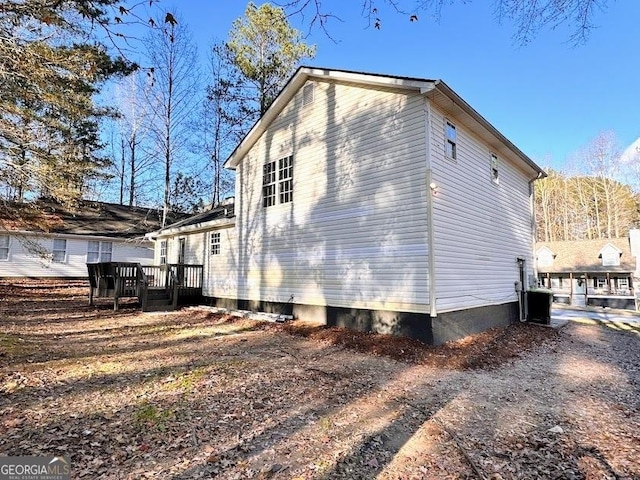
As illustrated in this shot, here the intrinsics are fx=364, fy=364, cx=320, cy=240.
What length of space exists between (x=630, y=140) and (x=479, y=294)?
32.3 m

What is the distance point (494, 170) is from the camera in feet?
37.8

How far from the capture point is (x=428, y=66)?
10617 millimetres

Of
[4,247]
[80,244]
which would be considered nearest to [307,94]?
[80,244]

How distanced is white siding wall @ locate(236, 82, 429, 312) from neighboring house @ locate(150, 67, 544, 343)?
33 mm

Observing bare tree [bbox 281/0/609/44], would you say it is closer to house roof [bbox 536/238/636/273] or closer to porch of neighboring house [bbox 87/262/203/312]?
porch of neighboring house [bbox 87/262/203/312]

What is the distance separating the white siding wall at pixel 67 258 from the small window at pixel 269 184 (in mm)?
12985

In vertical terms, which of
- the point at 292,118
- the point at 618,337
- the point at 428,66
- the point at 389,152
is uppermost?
the point at 428,66

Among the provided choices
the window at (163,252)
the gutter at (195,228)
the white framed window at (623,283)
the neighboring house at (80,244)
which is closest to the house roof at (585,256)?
the white framed window at (623,283)

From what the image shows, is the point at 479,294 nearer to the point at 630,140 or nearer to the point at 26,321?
the point at 26,321

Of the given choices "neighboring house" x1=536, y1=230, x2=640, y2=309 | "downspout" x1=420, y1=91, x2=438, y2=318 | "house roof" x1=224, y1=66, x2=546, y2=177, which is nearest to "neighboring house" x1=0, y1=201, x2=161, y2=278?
"house roof" x1=224, y1=66, x2=546, y2=177

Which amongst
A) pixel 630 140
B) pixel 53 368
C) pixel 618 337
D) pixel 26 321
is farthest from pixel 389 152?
pixel 630 140

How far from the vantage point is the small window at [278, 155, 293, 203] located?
1151 centimetres

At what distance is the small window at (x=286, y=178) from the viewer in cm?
1151

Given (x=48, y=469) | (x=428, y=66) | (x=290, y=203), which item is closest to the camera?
(x=48, y=469)
